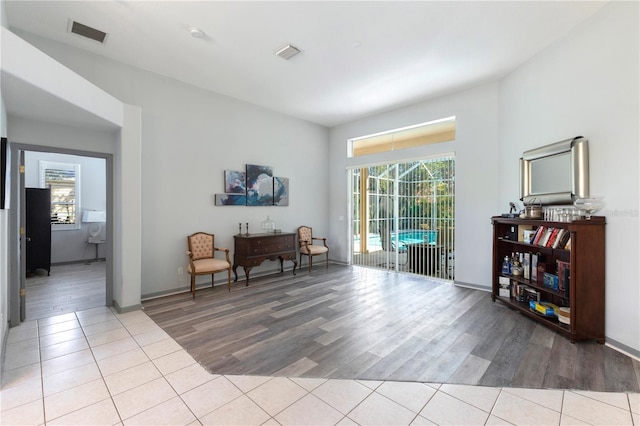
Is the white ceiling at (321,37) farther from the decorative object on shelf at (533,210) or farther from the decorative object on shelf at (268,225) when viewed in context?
the decorative object on shelf at (268,225)

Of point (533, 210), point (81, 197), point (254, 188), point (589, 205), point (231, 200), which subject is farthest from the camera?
point (81, 197)

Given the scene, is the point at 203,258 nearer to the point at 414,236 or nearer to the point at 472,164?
the point at 414,236

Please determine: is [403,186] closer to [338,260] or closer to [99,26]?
[338,260]

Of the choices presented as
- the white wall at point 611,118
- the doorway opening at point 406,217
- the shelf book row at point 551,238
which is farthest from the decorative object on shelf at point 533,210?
the doorway opening at point 406,217

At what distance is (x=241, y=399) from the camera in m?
2.13

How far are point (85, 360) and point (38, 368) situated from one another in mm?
336

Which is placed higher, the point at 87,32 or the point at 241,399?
the point at 87,32

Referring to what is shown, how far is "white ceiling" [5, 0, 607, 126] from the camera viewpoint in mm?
3043

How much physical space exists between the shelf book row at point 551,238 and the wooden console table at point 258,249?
4176 millimetres

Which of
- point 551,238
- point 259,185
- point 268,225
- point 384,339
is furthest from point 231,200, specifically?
point 551,238

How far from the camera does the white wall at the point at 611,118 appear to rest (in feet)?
9.17

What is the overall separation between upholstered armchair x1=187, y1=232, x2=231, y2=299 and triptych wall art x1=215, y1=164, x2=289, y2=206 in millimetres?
744

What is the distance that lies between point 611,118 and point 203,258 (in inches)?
229

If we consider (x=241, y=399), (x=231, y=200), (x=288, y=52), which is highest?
(x=288, y=52)
